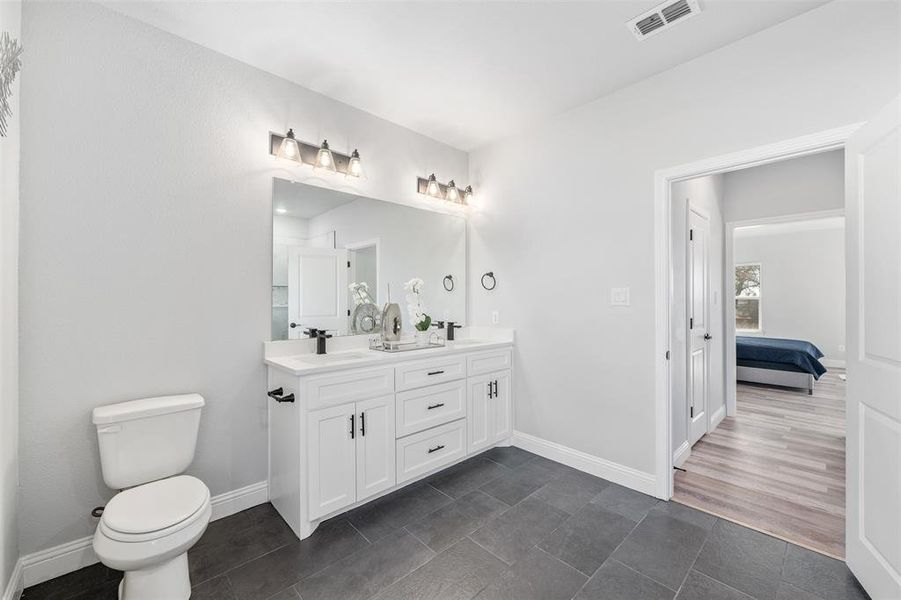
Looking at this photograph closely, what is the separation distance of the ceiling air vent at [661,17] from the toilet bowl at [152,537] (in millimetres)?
3039

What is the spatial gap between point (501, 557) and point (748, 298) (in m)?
7.98

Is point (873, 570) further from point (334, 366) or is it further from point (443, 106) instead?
point (443, 106)

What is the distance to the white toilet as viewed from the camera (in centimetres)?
139

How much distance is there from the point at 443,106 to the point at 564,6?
1.12 meters

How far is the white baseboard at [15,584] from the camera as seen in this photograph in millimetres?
1503

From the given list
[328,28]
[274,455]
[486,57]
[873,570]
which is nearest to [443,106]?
[486,57]

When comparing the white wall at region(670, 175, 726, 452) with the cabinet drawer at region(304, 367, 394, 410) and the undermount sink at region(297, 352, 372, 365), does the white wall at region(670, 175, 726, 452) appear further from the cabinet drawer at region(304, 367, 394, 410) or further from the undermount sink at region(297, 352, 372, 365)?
the undermount sink at region(297, 352, 372, 365)

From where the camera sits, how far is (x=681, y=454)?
9.53ft

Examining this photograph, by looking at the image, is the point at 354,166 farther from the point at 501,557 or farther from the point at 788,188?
the point at 788,188

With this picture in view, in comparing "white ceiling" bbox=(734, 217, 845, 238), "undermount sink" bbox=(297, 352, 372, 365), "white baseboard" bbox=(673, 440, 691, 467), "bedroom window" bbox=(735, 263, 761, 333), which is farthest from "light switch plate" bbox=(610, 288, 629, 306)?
"bedroom window" bbox=(735, 263, 761, 333)

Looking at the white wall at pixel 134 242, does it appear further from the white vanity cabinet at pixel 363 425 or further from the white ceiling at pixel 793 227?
the white ceiling at pixel 793 227

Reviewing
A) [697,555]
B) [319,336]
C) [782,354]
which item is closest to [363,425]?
[319,336]

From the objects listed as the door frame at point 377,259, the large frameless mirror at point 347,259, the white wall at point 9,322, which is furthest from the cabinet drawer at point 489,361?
the white wall at point 9,322

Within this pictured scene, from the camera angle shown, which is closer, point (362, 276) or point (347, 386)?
point (347, 386)
